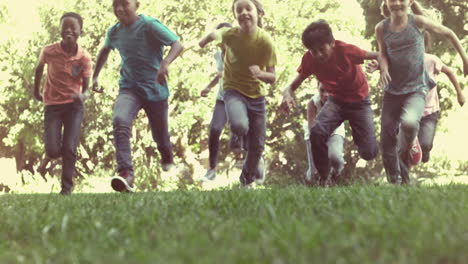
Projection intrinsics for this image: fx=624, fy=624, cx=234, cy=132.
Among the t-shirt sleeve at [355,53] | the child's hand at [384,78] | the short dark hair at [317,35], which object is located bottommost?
the child's hand at [384,78]

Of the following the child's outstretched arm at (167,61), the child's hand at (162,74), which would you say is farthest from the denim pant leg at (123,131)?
the child's hand at (162,74)

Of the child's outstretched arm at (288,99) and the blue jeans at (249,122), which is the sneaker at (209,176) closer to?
the blue jeans at (249,122)

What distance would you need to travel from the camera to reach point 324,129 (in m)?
6.44

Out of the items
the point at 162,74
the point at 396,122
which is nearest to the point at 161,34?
the point at 162,74

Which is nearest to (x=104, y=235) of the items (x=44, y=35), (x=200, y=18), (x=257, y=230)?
(x=257, y=230)

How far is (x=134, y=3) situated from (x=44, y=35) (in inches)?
637

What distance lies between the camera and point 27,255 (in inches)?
90.7

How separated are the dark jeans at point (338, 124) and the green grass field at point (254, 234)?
114 inches

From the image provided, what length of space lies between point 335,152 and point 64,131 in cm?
314

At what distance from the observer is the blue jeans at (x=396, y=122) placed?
6.33 metres

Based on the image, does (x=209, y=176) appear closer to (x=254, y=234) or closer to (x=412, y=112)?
(x=412, y=112)

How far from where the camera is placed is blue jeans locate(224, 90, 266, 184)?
6.68 metres

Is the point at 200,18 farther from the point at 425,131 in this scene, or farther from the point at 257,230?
the point at 257,230

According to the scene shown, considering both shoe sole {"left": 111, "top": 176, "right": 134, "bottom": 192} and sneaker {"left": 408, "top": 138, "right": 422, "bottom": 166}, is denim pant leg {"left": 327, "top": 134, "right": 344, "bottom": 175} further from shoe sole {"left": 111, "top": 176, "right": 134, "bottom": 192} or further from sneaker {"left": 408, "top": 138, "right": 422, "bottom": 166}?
shoe sole {"left": 111, "top": 176, "right": 134, "bottom": 192}
